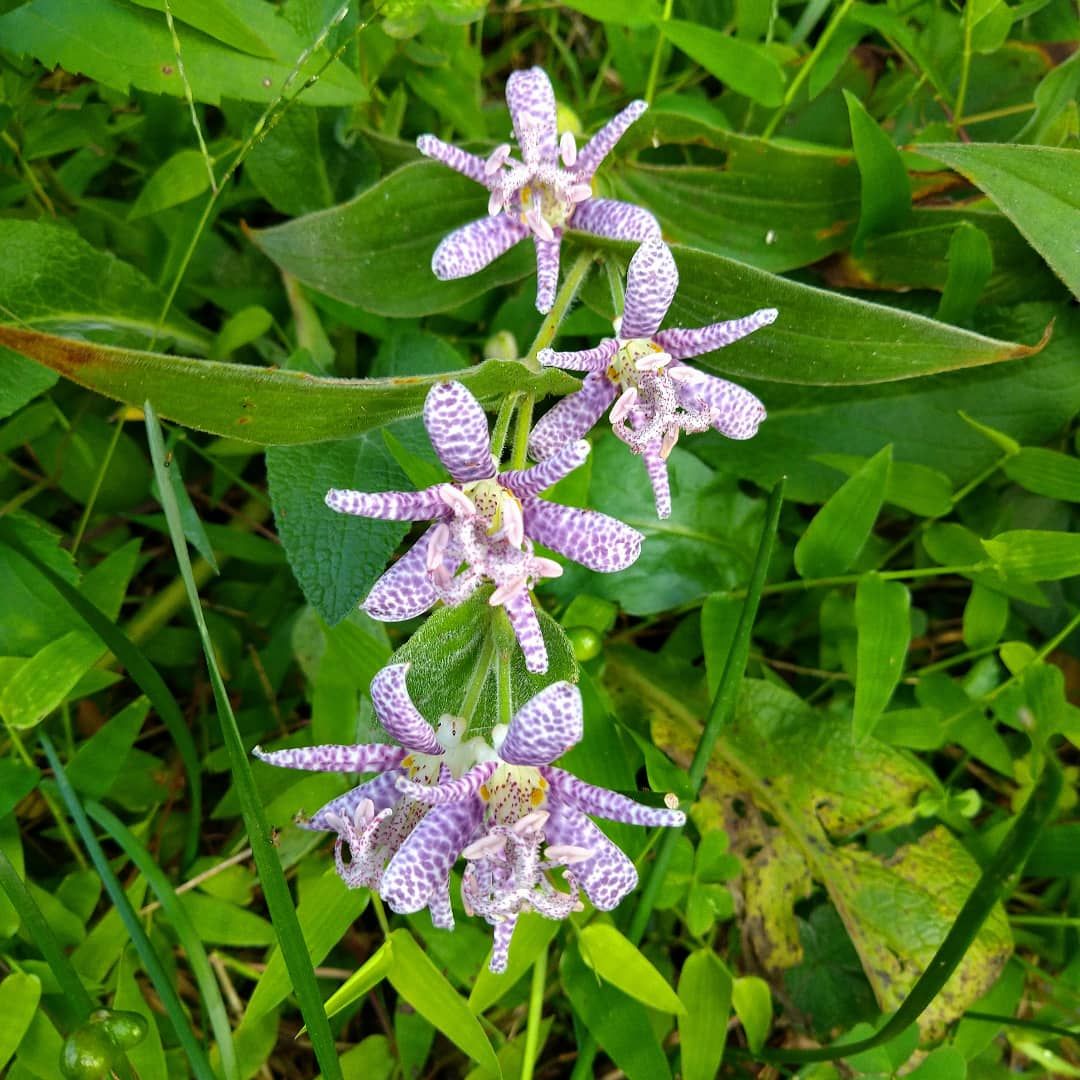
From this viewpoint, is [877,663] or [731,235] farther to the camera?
[731,235]

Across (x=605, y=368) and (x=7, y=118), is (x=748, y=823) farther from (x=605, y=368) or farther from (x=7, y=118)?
(x=7, y=118)

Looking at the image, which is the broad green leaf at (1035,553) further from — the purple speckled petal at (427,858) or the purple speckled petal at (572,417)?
the purple speckled petal at (427,858)

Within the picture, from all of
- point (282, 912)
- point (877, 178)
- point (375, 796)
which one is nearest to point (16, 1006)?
point (282, 912)

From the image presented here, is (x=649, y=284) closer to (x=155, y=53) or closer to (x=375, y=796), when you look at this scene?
(x=375, y=796)

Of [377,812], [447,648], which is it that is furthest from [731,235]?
[377,812]

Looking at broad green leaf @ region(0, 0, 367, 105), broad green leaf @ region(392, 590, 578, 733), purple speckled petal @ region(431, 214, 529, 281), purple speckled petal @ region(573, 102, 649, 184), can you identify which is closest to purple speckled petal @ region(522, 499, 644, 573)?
broad green leaf @ region(392, 590, 578, 733)

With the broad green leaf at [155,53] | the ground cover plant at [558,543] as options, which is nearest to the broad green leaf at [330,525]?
A: the ground cover plant at [558,543]
